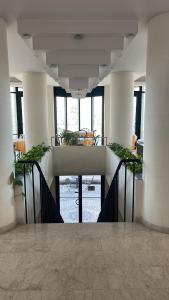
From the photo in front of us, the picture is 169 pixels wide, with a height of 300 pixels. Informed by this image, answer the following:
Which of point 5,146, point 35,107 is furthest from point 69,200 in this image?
point 5,146

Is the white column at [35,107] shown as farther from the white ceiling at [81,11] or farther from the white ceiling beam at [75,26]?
the white ceiling beam at [75,26]

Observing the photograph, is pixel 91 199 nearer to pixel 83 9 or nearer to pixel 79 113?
pixel 79 113

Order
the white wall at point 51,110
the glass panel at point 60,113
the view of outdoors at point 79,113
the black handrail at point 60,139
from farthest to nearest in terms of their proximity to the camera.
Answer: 1. the view of outdoors at point 79,113
2. the glass panel at point 60,113
3. the white wall at point 51,110
4. the black handrail at point 60,139

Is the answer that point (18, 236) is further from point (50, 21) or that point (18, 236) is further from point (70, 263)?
point (50, 21)

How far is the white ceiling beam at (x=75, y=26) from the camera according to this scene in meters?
3.14

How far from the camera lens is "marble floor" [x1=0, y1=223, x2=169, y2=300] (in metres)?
2.26

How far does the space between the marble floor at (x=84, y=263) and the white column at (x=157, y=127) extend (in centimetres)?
37

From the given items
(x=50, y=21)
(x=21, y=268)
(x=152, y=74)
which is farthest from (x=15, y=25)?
(x=21, y=268)

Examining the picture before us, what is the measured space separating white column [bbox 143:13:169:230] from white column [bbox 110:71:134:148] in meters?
3.71

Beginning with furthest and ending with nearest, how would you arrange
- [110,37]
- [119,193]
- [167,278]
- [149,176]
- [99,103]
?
[99,103] < [119,193] < [149,176] < [110,37] < [167,278]

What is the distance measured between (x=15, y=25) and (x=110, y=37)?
4.59ft

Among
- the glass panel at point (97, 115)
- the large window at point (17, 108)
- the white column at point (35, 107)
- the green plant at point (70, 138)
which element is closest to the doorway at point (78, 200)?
the green plant at point (70, 138)

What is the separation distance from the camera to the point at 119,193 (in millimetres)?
5551

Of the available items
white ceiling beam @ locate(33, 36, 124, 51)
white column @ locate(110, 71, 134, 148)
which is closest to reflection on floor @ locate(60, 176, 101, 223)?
white column @ locate(110, 71, 134, 148)
